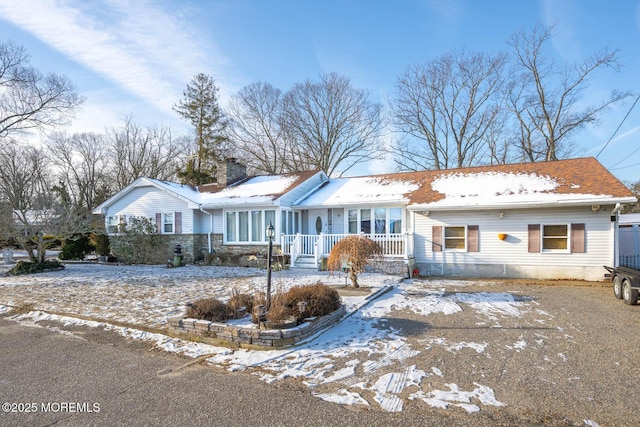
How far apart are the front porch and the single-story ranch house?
4 centimetres

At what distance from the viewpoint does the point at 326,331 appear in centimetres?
601

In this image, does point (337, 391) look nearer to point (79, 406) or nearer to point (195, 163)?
point (79, 406)

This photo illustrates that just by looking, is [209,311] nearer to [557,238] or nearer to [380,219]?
[380,219]

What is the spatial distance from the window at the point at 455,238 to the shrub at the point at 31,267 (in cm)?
1566

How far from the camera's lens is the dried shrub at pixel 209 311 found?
602 centimetres

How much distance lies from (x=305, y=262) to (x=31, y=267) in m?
10.6

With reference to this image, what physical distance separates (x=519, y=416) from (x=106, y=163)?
3910 centimetres

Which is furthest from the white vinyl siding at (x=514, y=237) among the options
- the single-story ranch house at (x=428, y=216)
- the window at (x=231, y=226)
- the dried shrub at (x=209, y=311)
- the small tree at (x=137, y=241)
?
the small tree at (x=137, y=241)

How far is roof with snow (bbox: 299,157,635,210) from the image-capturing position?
11.9 m

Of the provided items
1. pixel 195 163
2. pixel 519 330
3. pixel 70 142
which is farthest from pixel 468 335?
pixel 70 142

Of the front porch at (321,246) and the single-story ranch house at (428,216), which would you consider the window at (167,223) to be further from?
the front porch at (321,246)

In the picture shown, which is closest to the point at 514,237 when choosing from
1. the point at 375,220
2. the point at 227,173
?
the point at 375,220

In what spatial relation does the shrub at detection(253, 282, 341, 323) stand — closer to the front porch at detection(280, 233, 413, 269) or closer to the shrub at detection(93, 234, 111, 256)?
the front porch at detection(280, 233, 413, 269)

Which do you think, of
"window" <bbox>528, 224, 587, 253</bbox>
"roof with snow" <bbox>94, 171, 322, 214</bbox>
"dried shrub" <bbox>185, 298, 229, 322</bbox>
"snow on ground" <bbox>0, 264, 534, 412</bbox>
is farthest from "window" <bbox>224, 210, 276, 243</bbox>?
"window" <bbox>528, 224, 587, 253</bbox>
